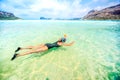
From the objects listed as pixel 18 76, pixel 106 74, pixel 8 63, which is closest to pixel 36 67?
pixel 18 76

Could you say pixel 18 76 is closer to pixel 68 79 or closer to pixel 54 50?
pixel 68 79

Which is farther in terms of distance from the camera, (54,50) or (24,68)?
(54,50)

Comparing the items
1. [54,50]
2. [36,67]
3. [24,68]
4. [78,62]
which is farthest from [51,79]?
[54,50]

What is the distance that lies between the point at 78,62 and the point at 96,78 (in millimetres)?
1814

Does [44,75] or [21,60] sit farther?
[21,60]

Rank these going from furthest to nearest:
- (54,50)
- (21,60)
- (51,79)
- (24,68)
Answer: (54,50), (21,60), (24,68), (51,79)

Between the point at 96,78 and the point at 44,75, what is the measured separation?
8.34 feet

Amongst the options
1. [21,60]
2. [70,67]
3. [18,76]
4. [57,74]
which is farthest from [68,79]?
[21,60]

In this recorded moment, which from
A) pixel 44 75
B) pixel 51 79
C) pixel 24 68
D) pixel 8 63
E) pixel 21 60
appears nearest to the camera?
pixel 51 79

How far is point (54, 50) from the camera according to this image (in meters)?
8.86

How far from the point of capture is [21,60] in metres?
6.93

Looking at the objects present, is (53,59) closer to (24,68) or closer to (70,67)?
(70,67)

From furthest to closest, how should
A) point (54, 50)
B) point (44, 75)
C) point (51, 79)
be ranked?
point (54, 50) → point (44, 75) → point (51, 79)

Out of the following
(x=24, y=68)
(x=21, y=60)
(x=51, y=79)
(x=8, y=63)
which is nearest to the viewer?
(x=51, y=79)
